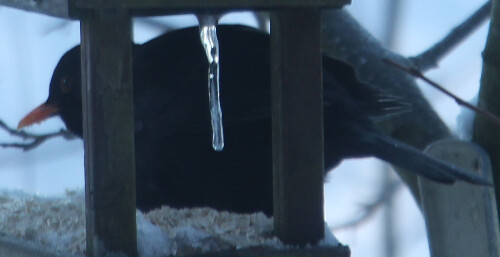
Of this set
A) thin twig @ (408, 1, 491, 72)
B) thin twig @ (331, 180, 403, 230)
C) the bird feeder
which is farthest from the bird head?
thin twig @ (331, 180, 403, 230)

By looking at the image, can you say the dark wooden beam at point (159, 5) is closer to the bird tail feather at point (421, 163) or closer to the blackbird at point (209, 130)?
the blackbird at point (209, 130)

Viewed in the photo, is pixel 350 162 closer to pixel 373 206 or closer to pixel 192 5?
pixel 373 206

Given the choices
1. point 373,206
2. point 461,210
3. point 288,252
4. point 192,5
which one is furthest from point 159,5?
point 373,206

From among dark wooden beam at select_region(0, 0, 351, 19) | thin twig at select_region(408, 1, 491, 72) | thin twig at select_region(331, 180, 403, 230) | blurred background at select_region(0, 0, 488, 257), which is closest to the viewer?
dark wooden beam at select_region(0, 0, 351, 19)

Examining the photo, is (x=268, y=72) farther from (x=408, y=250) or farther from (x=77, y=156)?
(x=408, y=250)

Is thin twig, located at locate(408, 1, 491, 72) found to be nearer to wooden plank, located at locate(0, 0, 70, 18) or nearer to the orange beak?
the orange beak

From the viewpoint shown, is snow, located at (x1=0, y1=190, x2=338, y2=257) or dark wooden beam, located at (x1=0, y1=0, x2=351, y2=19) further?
snow, located at (x1=0, y1=190, x2=338, y2=257)
